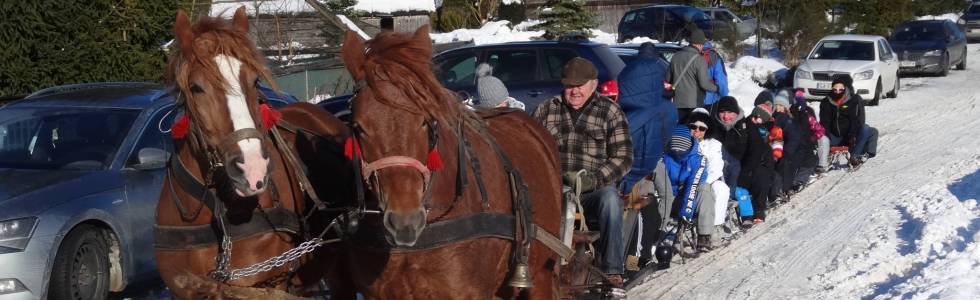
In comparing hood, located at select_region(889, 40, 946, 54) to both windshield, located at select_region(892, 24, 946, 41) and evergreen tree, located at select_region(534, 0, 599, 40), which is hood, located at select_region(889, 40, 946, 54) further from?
evergreen tree, located at select_region(534, 0, 599, 40)

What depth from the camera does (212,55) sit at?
467cm

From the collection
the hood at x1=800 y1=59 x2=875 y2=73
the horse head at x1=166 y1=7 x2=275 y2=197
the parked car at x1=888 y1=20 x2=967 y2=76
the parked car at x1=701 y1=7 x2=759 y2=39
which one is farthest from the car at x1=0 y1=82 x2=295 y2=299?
the parked car at x1=888 y1=20 x2=967 y2=76

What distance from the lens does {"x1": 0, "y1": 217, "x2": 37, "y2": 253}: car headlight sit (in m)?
6.98

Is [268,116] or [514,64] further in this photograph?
[514,64]

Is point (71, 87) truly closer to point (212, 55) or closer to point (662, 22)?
point (212, 55)

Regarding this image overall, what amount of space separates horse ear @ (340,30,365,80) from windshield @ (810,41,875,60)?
20915 millimetres

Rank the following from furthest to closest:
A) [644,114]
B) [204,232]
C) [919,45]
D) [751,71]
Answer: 1. [919,45]
2. [751,71]
3. [644,114]
4. [204,232]

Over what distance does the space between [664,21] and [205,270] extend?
86.4ft

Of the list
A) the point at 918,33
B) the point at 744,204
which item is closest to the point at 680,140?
the point at 744,204

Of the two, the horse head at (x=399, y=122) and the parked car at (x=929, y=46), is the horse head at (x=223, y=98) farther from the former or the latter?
the parked car at (x=929, y=46)

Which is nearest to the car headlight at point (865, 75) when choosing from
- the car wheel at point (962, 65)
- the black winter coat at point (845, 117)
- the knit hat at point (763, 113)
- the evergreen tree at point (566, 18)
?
the black winter coat at point (845, 117)

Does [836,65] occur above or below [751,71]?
above

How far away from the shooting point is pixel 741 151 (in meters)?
11.7

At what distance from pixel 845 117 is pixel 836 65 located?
27.5 ft
